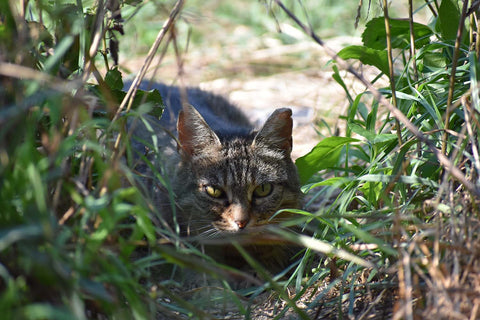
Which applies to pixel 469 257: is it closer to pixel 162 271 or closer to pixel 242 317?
pixel 242 317

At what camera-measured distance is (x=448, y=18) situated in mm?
2367

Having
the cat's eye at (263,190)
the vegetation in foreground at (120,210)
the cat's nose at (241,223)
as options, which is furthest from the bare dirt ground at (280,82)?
the vegetation in foreground at (120,210)

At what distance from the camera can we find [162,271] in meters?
2.51

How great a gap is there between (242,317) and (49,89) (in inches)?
47.6

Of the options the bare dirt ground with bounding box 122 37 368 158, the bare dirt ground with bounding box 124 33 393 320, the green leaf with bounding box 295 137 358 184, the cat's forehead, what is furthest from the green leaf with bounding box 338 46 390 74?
the bare dirt ground with bounding box 122 37 368 158

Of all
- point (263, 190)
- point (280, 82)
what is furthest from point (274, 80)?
point (263, 190)

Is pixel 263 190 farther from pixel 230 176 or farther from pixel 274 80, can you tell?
pixel 274 80

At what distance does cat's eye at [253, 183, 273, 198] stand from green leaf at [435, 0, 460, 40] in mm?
1070

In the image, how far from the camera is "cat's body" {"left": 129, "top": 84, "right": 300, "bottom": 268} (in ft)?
8.38

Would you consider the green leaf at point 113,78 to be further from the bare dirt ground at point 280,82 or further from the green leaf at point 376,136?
the bare dirt ground at point 280,82

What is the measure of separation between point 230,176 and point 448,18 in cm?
122

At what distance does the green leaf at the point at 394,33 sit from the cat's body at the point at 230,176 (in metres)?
0.55

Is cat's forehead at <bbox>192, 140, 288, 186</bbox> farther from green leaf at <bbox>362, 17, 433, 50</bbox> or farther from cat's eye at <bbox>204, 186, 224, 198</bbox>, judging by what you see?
green leaf at <bbox>362, 17, 433, 50</bbox>

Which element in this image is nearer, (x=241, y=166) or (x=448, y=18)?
(x=448, y=18)
